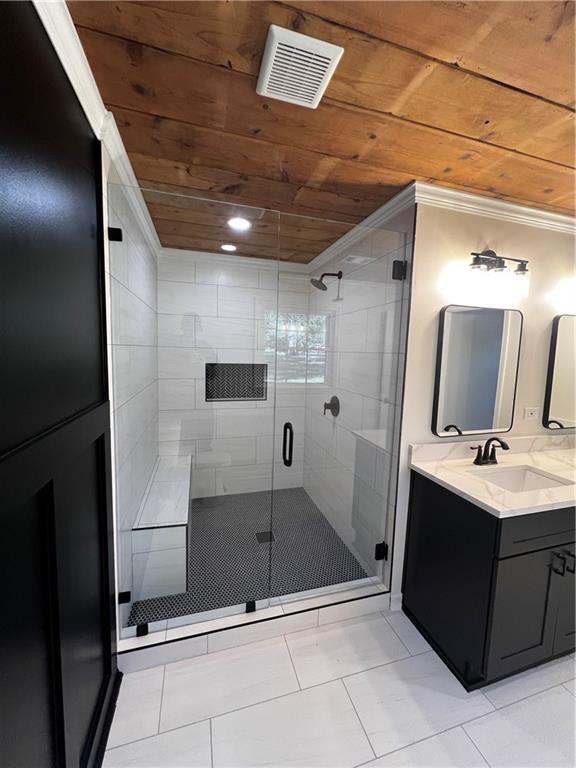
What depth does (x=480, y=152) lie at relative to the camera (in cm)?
135

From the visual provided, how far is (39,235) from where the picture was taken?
78cm

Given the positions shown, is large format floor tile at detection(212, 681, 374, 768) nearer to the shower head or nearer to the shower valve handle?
the shower valve handle

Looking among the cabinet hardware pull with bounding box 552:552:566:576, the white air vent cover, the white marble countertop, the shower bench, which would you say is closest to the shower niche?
the shower bench

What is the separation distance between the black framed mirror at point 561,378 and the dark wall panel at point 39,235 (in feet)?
8.59

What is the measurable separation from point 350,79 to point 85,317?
1189 mm

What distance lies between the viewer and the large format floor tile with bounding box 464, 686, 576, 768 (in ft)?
3.98

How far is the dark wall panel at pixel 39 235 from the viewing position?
2.13 feet

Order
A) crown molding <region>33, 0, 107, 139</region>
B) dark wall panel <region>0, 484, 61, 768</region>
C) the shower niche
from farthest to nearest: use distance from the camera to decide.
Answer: the shower niche → crown molding <region>33, 0, 107, 139</region> → dark wall panel <region>0, 484, 61, 768</region>

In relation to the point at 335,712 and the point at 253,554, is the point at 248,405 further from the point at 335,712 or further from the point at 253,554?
the point at 335,712

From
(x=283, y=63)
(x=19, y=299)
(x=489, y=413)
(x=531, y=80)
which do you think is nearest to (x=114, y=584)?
(x=19, y=299)

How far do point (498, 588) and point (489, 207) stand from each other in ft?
6.37

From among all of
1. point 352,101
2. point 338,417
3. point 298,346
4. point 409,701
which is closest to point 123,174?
point 352,101

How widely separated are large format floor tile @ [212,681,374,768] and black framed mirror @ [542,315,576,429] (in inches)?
80.8

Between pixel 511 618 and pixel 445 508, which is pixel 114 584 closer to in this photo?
pixel 445 508
